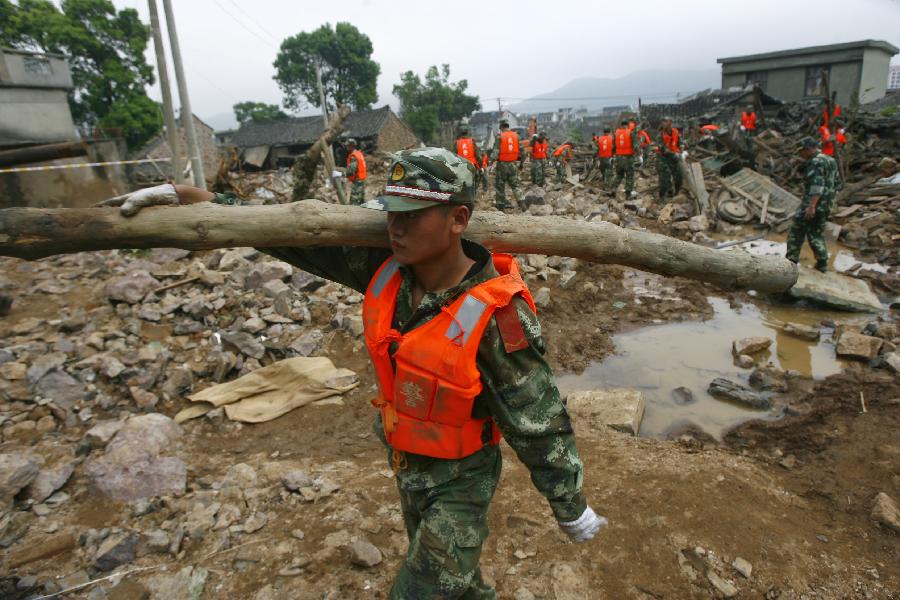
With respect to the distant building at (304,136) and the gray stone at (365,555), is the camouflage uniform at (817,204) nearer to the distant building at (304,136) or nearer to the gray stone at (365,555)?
the gray stone at (365,555)

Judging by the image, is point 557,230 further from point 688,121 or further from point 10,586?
point 688,121

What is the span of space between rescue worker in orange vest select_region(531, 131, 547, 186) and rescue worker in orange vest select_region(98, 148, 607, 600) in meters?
13.0

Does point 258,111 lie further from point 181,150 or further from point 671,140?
point 671,140

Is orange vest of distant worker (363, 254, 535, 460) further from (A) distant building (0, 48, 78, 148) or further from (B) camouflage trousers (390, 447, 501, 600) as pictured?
(A) distant building (0, 48, 78, 148)

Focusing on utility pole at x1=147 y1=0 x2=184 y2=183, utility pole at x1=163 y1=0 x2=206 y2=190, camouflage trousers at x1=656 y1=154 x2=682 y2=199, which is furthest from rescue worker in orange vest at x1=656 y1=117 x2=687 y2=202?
utility pole at x1=147 y1=0 x2=184 y2=183

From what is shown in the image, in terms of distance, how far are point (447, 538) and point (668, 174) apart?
12.6 meters

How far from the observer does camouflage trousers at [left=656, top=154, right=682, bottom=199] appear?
39.8 feet

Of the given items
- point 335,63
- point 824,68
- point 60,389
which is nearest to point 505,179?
point 60,389

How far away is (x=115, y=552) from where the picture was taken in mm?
2594

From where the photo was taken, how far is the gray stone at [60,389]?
412 cm

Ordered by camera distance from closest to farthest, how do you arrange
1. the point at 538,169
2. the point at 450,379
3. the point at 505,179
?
the point at 450,379 < the point at 505,179 < the point at 538,169

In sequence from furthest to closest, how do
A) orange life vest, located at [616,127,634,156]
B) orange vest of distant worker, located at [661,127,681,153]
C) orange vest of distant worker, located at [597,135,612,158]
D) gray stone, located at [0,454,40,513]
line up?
orange vest of distant worker, located at [597,135,612,158]
orange life vest, located at [616,127,634,156]
orange vest of distant worker, located at [661,127,681,153]
gray stone, located at [0,454,40,513]

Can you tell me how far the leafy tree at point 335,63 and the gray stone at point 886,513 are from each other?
147 feet

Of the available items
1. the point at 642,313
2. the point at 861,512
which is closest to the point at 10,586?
the point at 861,512
